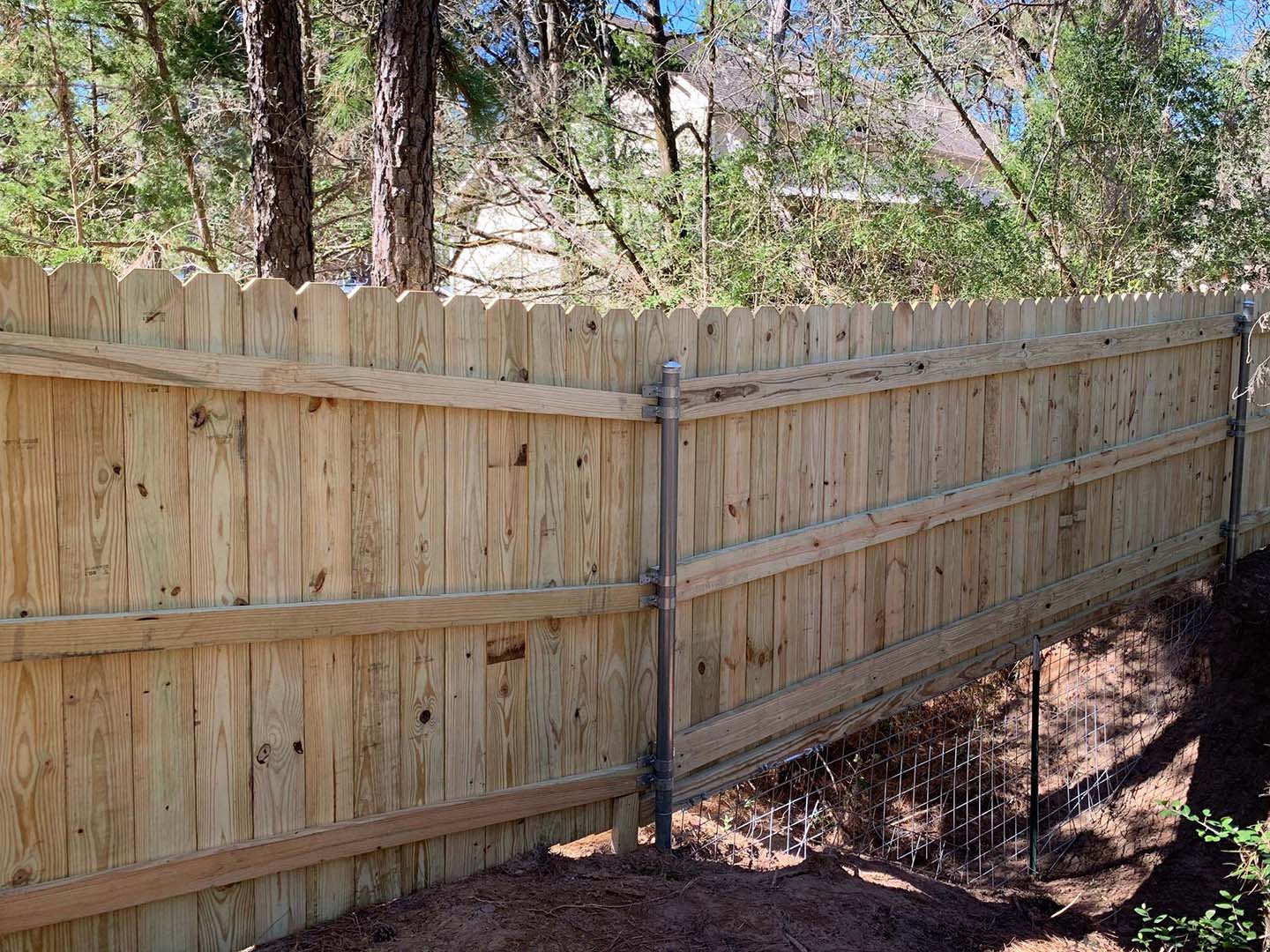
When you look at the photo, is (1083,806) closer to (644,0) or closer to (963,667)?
(963,667)

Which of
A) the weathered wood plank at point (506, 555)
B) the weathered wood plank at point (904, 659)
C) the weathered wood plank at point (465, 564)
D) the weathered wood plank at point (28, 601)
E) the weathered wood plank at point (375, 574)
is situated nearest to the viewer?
the weathered wood plank at point (28, 601)

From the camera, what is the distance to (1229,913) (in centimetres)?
562

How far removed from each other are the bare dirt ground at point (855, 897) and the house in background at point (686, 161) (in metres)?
5.35

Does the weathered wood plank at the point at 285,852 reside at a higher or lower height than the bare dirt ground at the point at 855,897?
higher

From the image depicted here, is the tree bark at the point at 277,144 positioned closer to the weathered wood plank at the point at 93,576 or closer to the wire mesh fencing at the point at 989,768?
the wire mesh fencing at the point at 989,768

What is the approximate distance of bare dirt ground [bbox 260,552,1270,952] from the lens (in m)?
3.33

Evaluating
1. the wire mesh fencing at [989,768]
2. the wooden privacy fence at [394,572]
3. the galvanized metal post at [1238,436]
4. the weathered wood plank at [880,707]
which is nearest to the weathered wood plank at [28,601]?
the wooden privacy fence at [394,572]

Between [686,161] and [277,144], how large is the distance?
4.90m

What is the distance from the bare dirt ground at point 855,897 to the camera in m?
3.33

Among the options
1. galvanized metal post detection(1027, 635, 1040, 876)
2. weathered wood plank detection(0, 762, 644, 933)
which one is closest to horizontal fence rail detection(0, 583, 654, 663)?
weathered wood plank detection(0, 762, 644, 933)

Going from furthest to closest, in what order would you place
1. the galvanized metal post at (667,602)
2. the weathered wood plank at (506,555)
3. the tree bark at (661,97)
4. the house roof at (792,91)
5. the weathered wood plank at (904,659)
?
the tree bark at (661,97)
the house roof at (792,91)
the weathered wood plank at (904,659)
the galvanized metal post at (667,602)
the weathered wood plank at (506,555)

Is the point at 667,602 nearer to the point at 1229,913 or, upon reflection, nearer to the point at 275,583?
the point at 275,583

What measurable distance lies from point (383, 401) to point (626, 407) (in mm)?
871

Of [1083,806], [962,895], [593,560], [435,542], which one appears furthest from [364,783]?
[1083,806]
